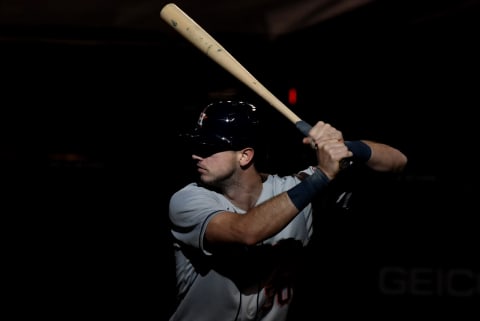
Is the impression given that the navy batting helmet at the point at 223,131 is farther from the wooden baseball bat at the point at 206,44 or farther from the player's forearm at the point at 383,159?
the player's forearm at the point at 383,159

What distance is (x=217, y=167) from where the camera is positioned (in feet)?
8.31

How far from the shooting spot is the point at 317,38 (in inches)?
111

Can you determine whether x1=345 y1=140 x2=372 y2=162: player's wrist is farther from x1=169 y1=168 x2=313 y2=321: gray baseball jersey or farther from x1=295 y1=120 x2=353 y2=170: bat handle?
x1=169 y1=168 x2=313 y2=321: gray baseball jersey

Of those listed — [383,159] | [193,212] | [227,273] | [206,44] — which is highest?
[206,44]

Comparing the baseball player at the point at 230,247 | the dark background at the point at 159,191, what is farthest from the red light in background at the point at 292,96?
the baseball player at the point at 230,247

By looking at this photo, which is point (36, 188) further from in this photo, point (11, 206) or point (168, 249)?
point (168, 249)

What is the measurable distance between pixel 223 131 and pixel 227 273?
1.80 ft

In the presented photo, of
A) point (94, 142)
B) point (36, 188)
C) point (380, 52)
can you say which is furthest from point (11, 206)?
point (380, 52)

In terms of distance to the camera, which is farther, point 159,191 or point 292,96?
point 159,191

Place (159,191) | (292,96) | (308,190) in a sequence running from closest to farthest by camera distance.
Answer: (308,190), (292,96), (159,191)

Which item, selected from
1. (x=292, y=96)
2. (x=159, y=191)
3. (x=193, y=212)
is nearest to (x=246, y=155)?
(x=193, y=212)

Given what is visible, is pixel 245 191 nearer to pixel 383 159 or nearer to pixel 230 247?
pixel 230 247

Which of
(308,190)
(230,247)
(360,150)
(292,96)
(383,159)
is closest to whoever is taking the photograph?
(308,190)

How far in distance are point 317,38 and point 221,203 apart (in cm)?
84
